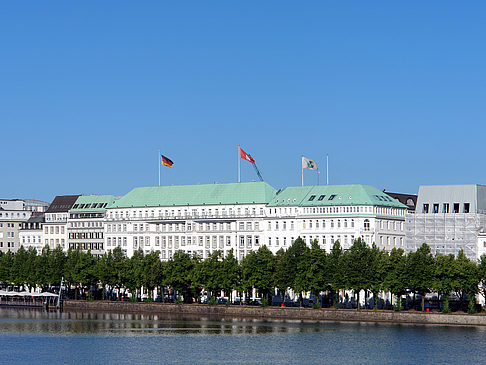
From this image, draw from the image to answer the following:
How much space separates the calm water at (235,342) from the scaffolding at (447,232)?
1135 inches

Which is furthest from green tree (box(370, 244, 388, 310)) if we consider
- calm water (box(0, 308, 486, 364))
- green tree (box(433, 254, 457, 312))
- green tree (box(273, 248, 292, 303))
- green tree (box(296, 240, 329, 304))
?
green tree (box(273, 248, 292, 303))

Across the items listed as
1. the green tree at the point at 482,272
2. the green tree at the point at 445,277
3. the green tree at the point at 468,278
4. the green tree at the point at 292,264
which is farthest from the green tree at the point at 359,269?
the green tree at the point at 482,272

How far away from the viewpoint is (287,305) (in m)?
196

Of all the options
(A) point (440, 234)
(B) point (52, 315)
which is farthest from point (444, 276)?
(B) point (52, 315)

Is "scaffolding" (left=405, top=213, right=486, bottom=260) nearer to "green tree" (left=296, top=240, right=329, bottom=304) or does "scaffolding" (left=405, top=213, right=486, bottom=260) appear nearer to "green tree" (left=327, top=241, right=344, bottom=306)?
"green tree" (left=327, top=241, right=344, bottom=306)

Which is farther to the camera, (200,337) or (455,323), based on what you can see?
(455,323)

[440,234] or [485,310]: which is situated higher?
[440,234]

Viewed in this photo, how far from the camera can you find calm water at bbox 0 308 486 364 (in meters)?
131

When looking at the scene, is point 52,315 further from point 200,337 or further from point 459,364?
point 459,364

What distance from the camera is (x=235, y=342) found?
479 ft

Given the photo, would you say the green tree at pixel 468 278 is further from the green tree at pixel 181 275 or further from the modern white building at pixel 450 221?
the green tree at pixel 181 275

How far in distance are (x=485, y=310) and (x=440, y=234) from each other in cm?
2196

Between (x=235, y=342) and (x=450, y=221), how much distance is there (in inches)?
2298

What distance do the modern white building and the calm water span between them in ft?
96.0
